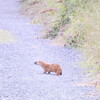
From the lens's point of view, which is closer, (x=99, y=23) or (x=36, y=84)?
(x=36, y=84)

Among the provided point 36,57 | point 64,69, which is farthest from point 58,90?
point 36,57

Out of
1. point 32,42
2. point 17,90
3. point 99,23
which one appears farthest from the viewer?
point 32,42

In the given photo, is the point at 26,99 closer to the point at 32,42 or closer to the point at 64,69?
the point at 64,69

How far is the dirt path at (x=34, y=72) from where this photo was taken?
25.9ft

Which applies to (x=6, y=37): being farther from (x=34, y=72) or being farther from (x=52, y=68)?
(x=52, y=68)

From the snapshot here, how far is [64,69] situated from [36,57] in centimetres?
214

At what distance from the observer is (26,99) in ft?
24.5

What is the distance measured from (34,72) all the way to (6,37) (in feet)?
21.9

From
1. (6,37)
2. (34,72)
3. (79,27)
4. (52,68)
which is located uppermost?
(79,27)

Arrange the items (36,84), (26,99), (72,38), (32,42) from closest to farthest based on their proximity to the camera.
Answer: (26,99), (36,84), (72,38), (32,42)

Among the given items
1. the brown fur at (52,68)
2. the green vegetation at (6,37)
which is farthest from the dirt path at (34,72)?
the green vegetation at (6,37)

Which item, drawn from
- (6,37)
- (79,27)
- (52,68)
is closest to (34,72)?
(52,68)

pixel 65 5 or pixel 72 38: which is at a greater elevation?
pixel 65 5

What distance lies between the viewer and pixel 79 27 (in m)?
13.6
